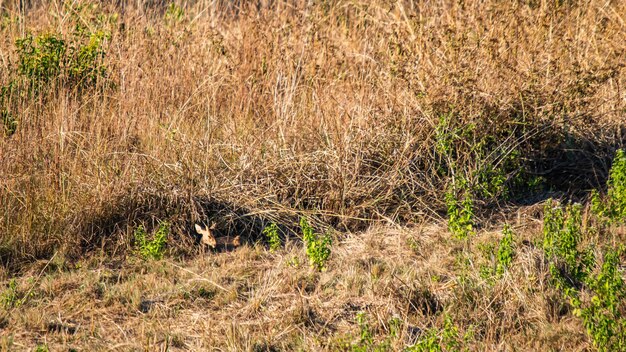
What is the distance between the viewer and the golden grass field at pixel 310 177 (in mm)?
4160

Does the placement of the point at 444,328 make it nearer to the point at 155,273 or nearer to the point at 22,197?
the point at 155,273

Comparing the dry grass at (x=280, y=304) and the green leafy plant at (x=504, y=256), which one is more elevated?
the green leafy plant at (x=504, y=256)

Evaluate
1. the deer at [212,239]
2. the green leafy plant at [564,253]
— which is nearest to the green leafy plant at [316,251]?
the deer at [212,239]

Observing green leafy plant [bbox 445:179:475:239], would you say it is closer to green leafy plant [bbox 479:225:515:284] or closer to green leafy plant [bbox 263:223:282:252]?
green leafy plant [bbox 479:225:515:284]

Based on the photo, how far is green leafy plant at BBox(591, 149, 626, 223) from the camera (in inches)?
199

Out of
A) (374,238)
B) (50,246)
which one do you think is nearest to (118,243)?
(50,246)

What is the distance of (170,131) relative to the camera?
19.6 feet

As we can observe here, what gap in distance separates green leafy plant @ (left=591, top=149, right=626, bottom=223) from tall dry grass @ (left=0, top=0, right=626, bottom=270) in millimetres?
703

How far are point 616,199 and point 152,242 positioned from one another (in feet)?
9.91

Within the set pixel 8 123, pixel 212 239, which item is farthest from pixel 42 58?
pixel 212 239

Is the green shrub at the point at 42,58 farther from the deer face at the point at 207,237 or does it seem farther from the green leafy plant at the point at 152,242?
the deer face at the point at 207,237

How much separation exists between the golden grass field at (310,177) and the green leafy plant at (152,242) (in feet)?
0.20

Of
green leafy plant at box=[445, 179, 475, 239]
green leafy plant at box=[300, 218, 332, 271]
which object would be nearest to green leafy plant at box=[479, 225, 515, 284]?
green leafy plant at box=[445, 179, 475, 239]

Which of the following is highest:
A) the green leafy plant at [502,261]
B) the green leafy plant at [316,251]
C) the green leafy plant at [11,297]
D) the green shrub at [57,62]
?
the green leafy plant at [502,261]
